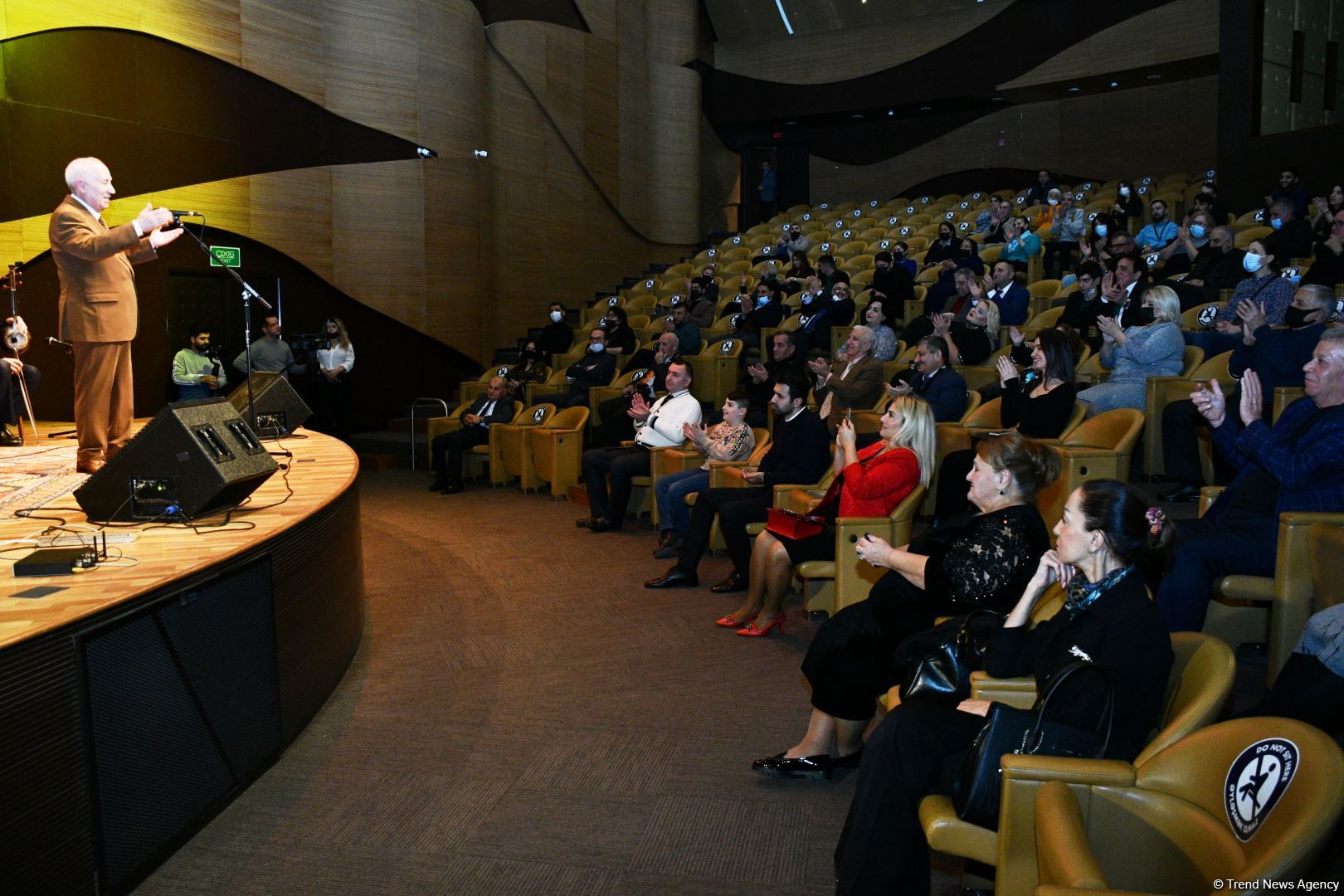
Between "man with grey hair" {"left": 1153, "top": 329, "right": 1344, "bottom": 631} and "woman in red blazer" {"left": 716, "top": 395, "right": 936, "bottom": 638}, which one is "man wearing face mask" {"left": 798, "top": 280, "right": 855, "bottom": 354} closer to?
"woman in red blazer" {"left": 716, "top": 395, "right": 936, "bottom": 638}

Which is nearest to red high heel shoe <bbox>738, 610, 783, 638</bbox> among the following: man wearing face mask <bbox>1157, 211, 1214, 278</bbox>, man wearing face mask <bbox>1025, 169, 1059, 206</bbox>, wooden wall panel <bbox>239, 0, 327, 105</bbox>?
man wearing face mask <bbox>1157, 211, 1214, 278</bbox>

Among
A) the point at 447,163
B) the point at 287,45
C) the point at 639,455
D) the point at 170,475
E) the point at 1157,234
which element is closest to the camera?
the point at 170,475

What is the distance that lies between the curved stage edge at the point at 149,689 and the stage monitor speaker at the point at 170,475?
12cm

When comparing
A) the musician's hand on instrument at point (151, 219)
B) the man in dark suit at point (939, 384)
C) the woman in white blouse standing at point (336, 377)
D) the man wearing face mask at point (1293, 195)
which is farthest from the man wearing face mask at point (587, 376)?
the man wearing face mask at point (1293, 195)

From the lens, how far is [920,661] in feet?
8.69

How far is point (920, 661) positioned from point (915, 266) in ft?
25.9

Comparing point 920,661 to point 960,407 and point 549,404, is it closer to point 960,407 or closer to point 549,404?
point 960,407

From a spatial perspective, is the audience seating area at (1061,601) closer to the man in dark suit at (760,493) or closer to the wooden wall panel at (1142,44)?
the man in dark suit at (760,493)

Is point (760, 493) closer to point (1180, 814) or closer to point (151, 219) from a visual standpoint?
point (151, 219)

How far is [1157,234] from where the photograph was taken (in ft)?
28.8

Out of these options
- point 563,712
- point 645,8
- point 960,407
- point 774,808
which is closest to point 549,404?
point 960,407

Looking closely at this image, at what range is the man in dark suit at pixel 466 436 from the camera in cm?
831

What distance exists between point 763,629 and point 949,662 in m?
1.93
